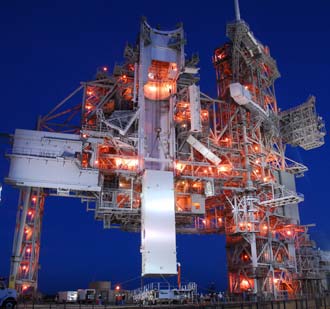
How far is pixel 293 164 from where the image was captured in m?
57.5

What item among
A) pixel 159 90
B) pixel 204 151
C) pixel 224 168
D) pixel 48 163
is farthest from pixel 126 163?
pixel 224 168

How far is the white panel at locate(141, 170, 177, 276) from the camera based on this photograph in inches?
1500

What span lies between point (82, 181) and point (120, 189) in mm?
4315

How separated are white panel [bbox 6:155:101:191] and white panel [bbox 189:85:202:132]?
11.6 m

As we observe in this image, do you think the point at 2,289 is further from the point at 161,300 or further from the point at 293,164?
the point at 293,164

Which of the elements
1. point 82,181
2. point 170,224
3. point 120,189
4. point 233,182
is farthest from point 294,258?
point 82,181

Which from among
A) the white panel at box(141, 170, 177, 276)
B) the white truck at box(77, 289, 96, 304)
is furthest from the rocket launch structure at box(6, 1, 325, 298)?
the white truck at box(77, 289, 96, 304)

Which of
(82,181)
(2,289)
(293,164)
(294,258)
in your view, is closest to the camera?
(2,289)

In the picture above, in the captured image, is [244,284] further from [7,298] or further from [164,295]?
[7,298]

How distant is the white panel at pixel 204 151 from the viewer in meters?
45.7

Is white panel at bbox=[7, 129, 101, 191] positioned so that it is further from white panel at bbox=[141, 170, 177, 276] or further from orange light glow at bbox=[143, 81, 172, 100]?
orange light glow at bbox=[143, 81, 172, 100]

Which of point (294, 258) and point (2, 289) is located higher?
point (294, 258)

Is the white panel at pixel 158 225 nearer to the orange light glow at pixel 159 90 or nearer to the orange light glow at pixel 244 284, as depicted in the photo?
the orange light glow at pixel 159 90

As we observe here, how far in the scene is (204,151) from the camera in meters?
45.9
